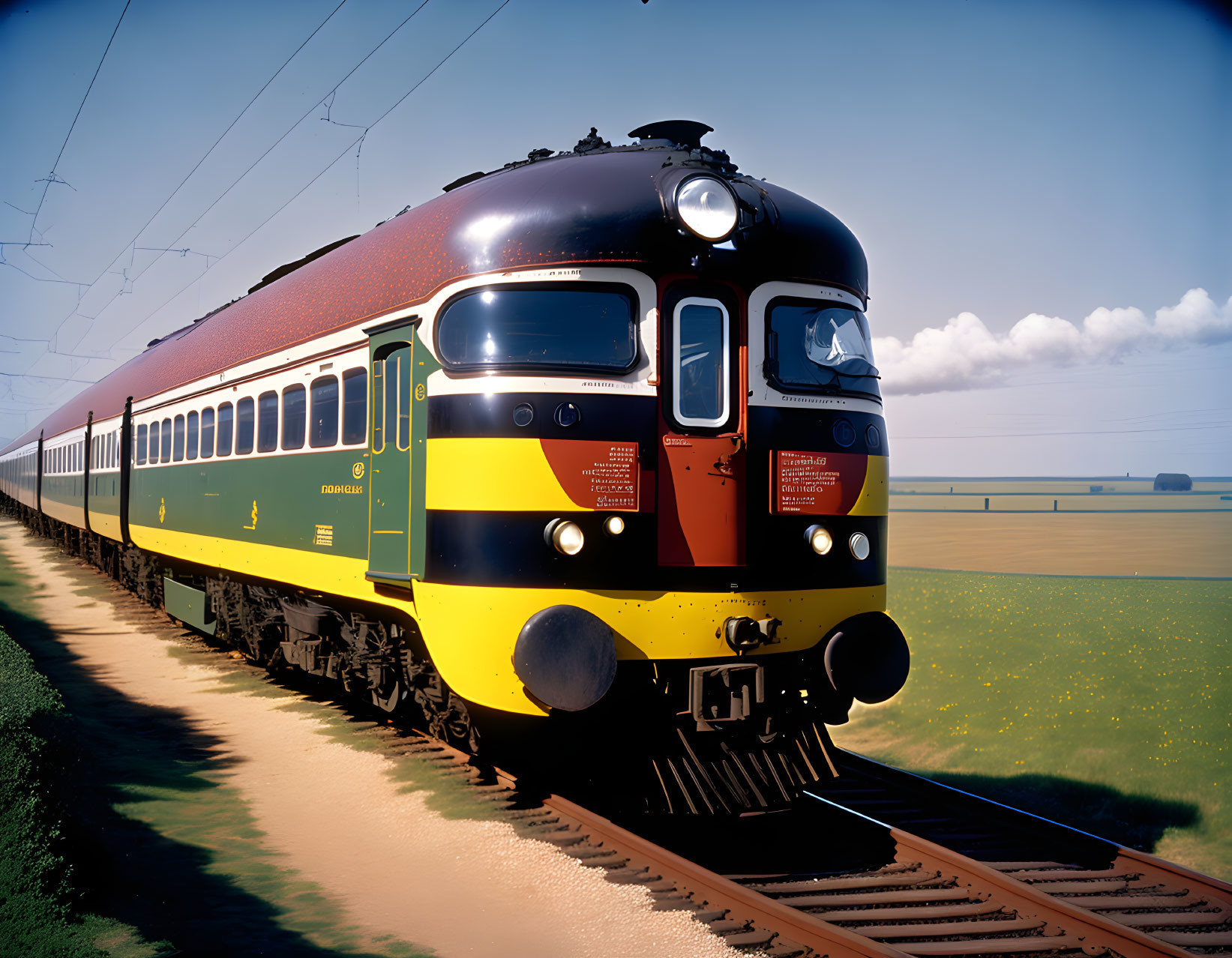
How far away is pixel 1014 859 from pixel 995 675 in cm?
659

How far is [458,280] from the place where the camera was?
6434 millimetres

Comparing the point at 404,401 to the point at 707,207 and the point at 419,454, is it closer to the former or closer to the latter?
the point at 419,454

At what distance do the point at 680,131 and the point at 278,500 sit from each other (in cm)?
495

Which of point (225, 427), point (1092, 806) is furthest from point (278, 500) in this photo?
point (1092, 806)

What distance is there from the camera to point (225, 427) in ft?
37.6

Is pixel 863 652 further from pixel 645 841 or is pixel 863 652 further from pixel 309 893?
pixel 309 893

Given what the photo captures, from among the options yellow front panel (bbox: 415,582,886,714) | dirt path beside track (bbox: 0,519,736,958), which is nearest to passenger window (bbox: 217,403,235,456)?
dirt path beside track (bbox: 0,519,736,958)

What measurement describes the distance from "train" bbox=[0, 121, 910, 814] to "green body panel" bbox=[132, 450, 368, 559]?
102 mm

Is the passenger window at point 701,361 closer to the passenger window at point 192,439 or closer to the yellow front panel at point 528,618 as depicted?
the yellow front panel at point 528,618

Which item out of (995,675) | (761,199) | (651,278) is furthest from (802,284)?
(995,675)

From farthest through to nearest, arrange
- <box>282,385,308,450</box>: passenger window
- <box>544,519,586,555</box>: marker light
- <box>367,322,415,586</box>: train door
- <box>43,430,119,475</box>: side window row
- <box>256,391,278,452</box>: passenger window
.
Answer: <box>43,430,119,475</box>: side window row
<box>256,391,278,452</box>: passenger window
<box>282,385,308,450</box>: passenger window
<box>367,322,415,586</box>: train door
<box>544,519,586,555</box>: marker light

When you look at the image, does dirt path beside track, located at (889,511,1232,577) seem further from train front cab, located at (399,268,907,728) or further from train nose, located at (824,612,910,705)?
train front cab, located at (399,268,907,728)

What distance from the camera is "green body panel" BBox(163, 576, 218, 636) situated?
13156mm

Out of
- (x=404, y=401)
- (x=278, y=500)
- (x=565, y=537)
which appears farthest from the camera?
(x=278, y=500)
